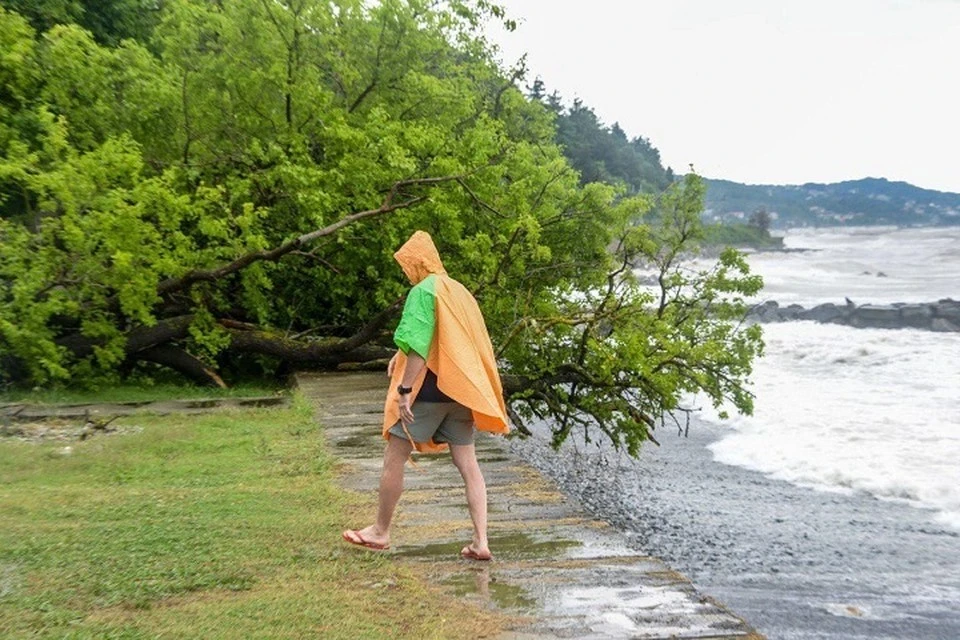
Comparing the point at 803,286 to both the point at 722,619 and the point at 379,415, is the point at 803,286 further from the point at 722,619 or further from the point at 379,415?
the point at 722,619

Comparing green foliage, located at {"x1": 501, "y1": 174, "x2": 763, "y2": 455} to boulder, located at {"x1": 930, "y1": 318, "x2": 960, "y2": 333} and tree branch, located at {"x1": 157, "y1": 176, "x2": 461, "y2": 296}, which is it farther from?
boulder, located at {"x1": 930, "y1": 318, "x2": 960, "y2": 333}

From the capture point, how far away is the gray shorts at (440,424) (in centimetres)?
537

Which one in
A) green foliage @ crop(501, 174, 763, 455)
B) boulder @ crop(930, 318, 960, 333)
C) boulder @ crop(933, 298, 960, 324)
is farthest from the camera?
boulder @ crop(933, 298, 960, 324)

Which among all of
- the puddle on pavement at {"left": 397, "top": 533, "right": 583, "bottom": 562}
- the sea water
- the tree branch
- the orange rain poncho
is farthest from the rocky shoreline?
the orange rain poncho

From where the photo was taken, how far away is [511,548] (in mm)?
5656

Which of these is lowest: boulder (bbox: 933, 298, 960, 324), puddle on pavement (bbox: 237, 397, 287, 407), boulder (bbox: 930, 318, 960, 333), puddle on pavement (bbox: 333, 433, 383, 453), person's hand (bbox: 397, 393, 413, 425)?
boulder (bbox: 930, 318, 960, 333)

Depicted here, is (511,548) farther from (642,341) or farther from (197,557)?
(642,341)

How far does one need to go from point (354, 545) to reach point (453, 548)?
542 millimetres

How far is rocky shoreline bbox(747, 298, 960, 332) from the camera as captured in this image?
32.8 metres

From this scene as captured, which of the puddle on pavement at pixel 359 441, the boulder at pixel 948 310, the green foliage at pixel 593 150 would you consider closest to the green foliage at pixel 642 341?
the puddle on pavement at pixel 359 441

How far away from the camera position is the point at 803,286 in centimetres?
5612

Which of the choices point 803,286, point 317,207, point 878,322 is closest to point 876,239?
point 803,286

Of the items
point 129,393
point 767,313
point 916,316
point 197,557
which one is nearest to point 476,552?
point 197,557

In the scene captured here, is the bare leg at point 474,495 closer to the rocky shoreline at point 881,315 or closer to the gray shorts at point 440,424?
the gray shorts at point 440,424
